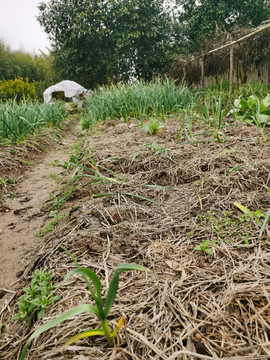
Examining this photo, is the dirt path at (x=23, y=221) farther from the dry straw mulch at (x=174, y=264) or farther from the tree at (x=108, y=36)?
the tree at (x=108, y=36)

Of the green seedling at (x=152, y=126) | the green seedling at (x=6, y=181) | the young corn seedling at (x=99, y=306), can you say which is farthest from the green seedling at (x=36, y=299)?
the green seedling at (x=152, y=126)

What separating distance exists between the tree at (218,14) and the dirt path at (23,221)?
37.7 ft

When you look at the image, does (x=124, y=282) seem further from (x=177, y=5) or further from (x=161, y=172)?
(x=177, y=5)

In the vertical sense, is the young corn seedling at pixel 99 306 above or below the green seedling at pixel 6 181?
above

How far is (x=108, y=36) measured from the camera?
1144cm

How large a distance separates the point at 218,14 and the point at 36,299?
47.2ft

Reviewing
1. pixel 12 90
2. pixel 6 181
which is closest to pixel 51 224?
pixel 6 181

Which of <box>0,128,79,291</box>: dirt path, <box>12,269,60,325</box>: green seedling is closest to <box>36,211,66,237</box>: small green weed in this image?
<box>0,128,79,291</box>: dirt path

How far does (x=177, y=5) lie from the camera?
13.3 meters

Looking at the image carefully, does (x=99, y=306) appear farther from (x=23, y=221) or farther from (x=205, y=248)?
(x=23, y=221)

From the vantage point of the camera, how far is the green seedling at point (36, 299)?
0.72 m

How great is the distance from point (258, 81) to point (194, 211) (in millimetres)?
4783

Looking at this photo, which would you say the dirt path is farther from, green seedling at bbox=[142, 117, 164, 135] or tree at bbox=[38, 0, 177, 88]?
tree at bbox=[38, 0, 177, 88]

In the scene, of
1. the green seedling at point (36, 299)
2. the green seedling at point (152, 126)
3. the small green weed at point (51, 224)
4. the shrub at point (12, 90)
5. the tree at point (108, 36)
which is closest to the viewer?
the green seedling at point (36, 299)
